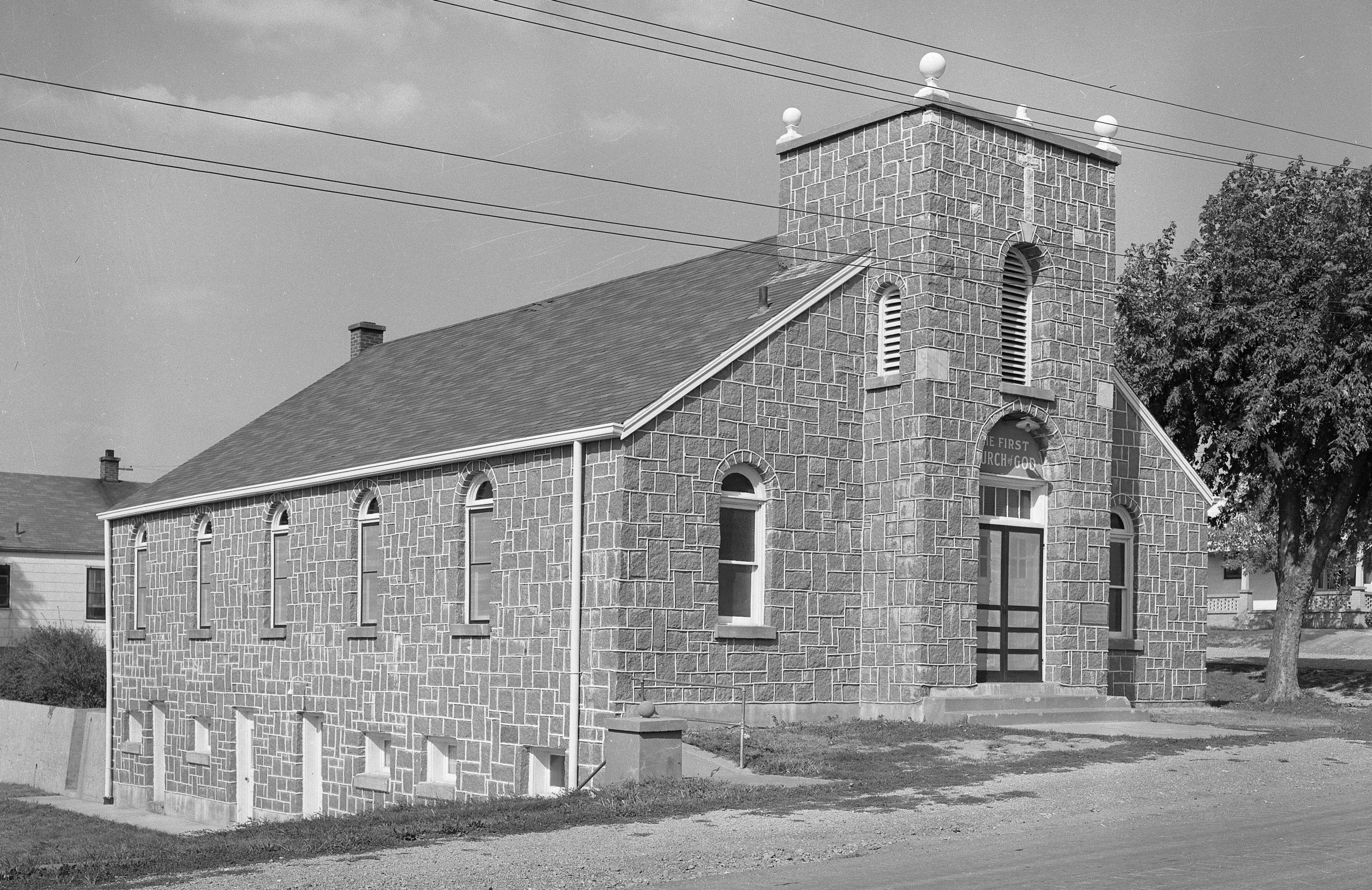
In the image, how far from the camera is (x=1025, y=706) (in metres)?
21.9

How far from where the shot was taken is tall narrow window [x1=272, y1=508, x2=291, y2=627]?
88.7ft

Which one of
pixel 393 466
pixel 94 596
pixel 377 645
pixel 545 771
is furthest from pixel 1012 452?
pixel 94 596

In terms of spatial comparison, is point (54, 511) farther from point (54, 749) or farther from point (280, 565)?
point (280, 565)

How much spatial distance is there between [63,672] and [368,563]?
14775 mm

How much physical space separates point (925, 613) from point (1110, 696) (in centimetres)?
493

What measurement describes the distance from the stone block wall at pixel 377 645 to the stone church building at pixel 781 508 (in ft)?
0.21

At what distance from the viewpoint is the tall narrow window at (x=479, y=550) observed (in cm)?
2180

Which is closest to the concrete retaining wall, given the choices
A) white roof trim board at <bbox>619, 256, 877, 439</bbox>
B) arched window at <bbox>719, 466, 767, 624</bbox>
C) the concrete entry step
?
arched window at <bbox>719, 466, 767, 624</bbox>

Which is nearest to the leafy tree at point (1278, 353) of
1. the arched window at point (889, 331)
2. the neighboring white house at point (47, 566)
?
the arched window at point (889, 331)

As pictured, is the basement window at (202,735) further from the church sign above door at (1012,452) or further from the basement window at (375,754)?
the church sign above door at (1012,452)

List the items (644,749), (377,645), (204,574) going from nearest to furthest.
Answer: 1. (644,749)
2. (377,645)
3. (204,574)

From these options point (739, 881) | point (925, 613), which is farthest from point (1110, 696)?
point (739, 881)

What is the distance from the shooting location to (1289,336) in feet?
92.0

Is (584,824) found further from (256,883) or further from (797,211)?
(797,211)
